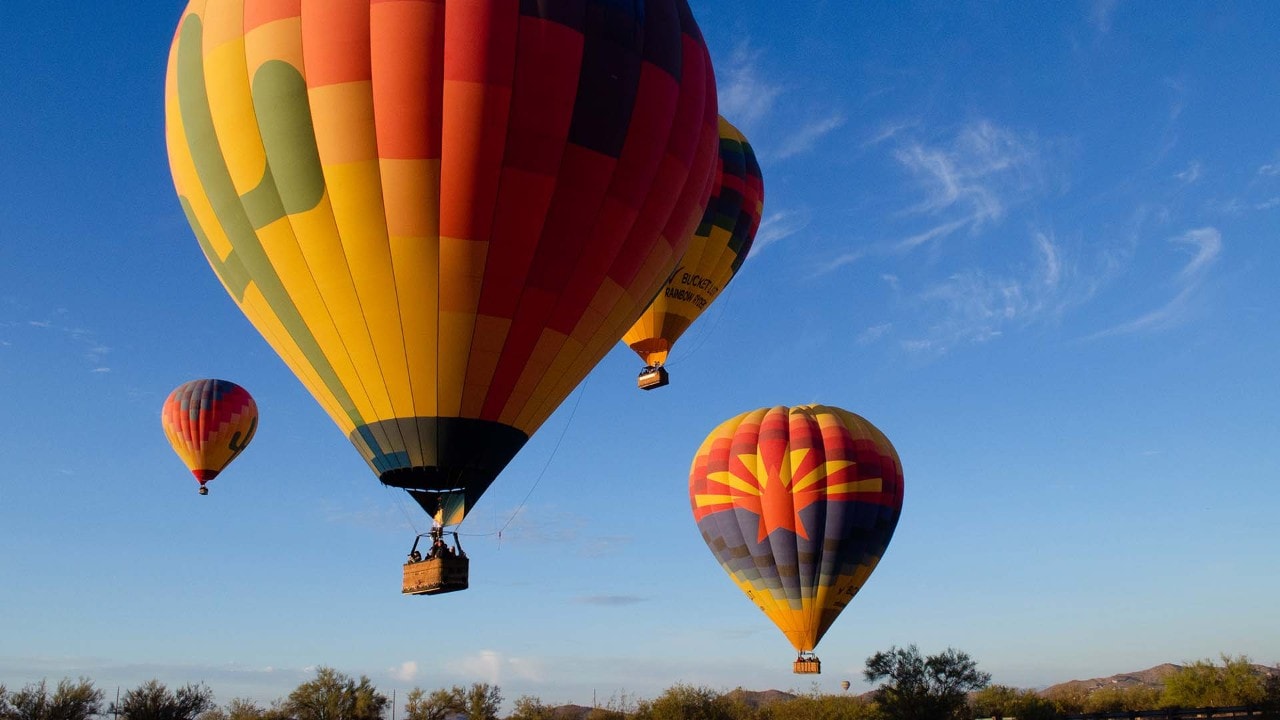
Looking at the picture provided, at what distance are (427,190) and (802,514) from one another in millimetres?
21631

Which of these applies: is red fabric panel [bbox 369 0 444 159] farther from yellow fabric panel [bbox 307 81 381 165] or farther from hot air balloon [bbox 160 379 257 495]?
hot air balloon [bbox 160 379 257 495]

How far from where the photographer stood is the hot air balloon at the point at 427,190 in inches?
575

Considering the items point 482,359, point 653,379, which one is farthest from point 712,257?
point 482,359

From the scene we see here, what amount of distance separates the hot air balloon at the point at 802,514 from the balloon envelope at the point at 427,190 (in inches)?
737

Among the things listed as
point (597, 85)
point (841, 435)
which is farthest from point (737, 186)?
point (597, 85)

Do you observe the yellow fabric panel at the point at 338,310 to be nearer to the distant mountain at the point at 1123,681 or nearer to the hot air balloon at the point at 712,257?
the hot air balloon at the point at 712,257

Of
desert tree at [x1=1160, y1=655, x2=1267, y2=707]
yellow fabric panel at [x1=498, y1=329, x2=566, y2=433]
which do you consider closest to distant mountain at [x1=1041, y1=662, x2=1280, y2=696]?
desert tree at [x1=1160, y1=655, x2=1267, y2=707]

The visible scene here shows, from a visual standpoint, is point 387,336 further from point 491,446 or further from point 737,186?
point 737,186

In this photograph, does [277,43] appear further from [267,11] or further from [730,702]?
[730,702]

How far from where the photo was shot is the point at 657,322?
3036 centimetres

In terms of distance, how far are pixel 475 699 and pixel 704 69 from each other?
35.7m

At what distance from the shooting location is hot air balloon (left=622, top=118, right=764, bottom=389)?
95.7 feet

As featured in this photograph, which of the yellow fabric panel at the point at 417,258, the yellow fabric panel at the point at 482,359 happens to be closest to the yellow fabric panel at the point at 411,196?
the yellow fabric panel at the point at 417,258

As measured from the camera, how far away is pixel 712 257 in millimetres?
29562
